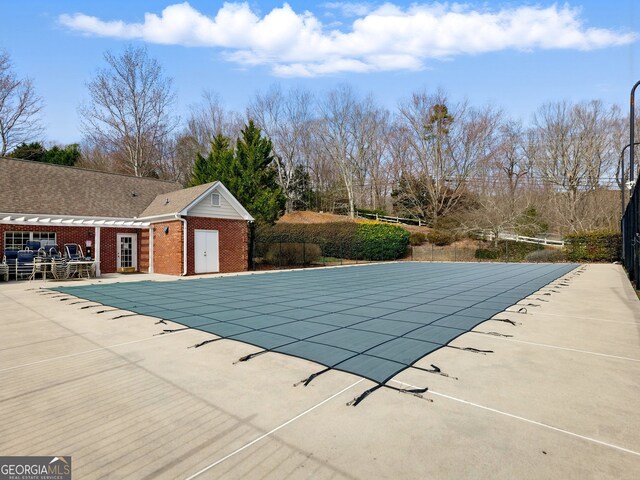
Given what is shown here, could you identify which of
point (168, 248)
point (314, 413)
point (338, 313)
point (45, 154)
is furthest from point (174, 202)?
point (45, 154)

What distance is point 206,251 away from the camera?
1617cm

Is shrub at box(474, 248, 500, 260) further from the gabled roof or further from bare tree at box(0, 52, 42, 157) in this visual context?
bare tree at box(0, 52, 42, 157)

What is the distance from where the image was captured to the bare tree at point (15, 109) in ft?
80.3

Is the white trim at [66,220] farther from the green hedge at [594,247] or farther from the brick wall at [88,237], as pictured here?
the green hedge at [594,247]

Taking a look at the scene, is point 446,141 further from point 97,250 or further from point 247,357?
point 247,357

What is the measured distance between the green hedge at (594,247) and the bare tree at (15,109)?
37296 mm

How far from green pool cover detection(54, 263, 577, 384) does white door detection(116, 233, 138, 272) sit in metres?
6.42

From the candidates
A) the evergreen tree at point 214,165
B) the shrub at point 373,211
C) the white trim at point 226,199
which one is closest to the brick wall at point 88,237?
the white trim at point 226,199

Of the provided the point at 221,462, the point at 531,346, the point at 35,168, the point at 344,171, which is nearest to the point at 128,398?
the point at 221,462

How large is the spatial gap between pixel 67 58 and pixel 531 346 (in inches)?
618

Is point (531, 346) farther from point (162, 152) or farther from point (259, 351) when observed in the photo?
point (162, 152)

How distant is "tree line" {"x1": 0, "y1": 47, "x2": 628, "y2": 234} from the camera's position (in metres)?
25.7

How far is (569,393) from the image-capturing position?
3.08 meters

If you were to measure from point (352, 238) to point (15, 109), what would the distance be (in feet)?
82.6
